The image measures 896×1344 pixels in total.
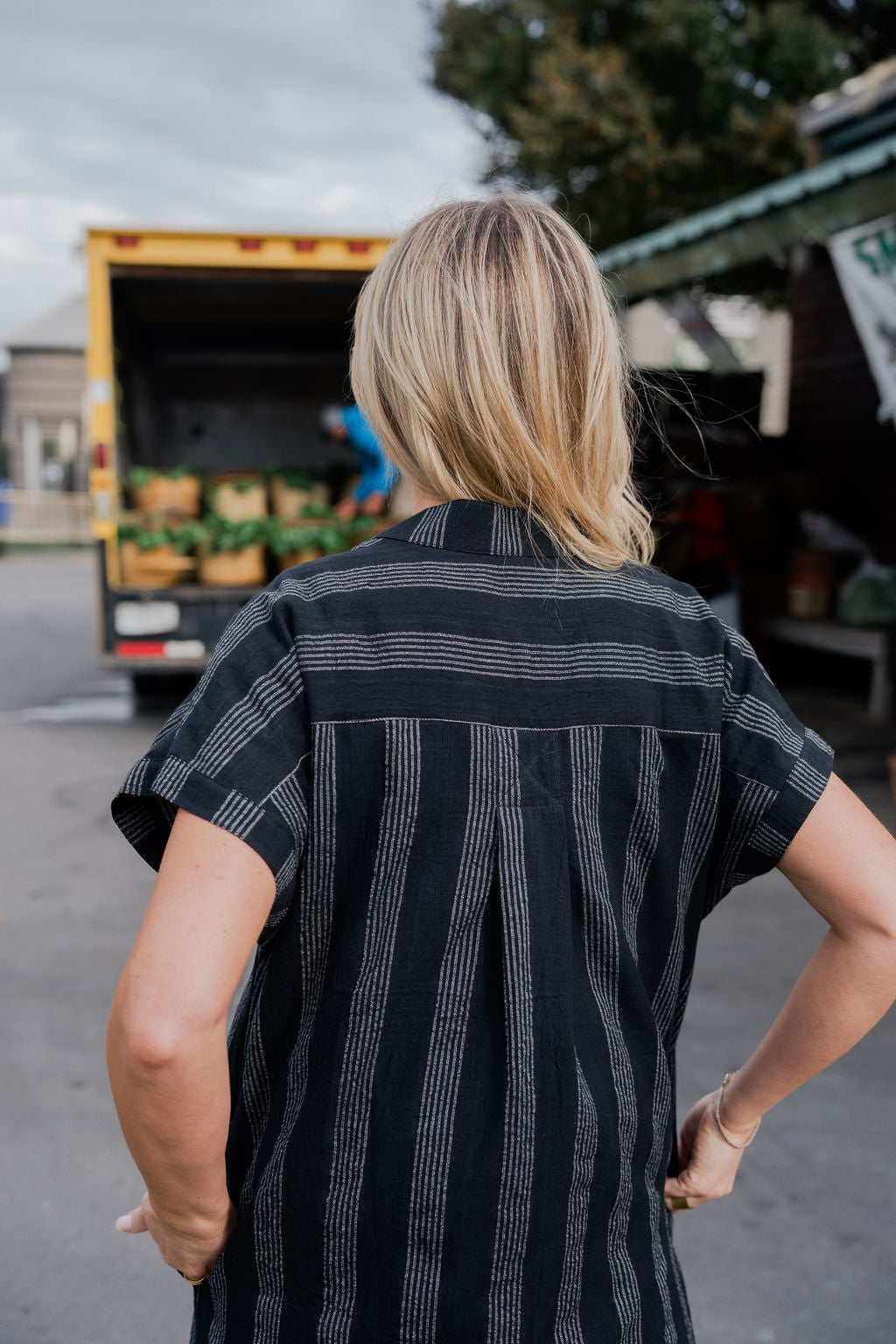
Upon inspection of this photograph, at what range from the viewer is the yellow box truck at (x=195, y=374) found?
7.28 metres

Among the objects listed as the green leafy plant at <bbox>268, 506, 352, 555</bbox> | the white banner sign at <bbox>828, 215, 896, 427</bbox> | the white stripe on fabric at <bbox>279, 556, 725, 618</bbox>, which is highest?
the white banner sign at <bbox>828, 215, 896, 427</bbox>

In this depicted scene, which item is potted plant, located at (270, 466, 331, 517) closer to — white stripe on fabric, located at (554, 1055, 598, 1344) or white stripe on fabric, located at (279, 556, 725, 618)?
white stripe on fabric, located at (279, 556, 725, 618)

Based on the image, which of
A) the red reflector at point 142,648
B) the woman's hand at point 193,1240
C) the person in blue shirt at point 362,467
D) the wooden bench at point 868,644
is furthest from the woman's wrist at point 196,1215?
the wooden bench at point 868,644

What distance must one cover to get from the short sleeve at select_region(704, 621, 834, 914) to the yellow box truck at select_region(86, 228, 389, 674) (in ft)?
15.6

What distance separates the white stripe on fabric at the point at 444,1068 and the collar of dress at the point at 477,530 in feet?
0.60

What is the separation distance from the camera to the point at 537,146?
43.2ft

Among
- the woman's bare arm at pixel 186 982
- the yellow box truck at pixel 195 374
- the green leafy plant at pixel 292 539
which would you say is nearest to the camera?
the woman's bare arm at pixel 186 982

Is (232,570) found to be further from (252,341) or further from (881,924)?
(881,924)

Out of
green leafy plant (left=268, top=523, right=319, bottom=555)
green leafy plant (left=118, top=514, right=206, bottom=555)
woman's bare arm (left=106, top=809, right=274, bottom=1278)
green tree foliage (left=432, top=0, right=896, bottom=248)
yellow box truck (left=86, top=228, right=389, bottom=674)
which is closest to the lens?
woman's bare arm (left=106, top=809, right=274, bottom=1278)

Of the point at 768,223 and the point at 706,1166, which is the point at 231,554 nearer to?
the point at 768,223

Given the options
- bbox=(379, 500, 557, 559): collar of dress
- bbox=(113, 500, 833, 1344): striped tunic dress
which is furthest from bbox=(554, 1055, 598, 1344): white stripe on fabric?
bbox=(379, 500, 557, 559): collar of dress

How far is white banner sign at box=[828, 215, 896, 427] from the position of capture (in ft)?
18.7

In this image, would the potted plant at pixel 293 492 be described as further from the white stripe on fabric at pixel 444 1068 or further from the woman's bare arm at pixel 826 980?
the white stripe on fabric at pixel 444 1068

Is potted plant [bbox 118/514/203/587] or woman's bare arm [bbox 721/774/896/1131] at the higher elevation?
woman's bare arm [bbox 721/774/896/1131]
